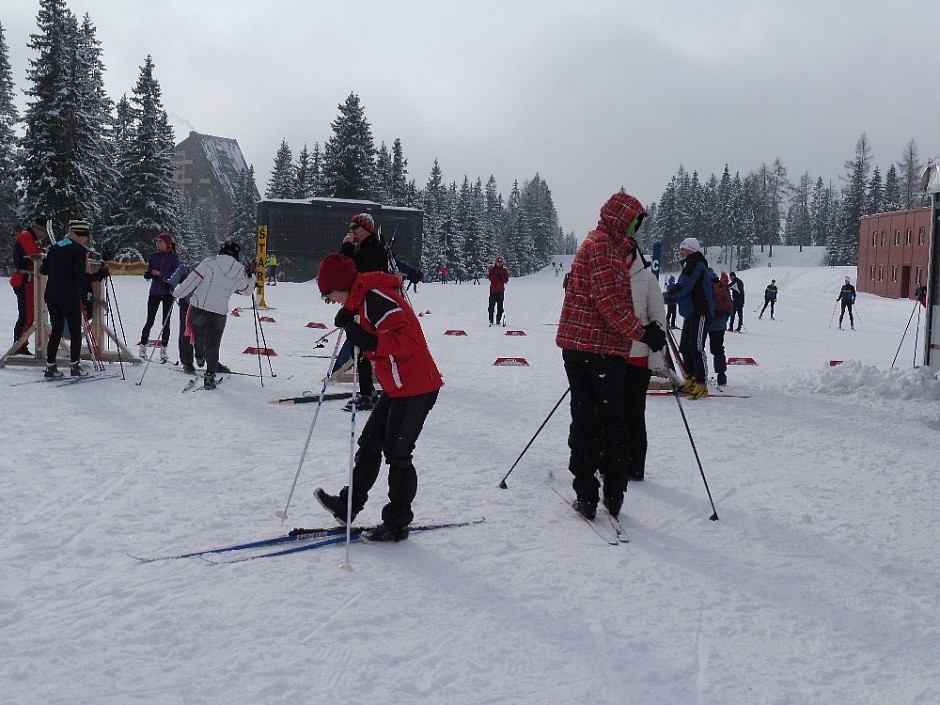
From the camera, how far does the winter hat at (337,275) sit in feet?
14.6

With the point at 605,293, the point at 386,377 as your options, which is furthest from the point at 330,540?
the point at 605,293

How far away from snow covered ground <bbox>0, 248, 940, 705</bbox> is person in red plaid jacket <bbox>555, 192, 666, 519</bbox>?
0.41m

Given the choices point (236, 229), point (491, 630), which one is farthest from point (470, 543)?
point (236, 229)

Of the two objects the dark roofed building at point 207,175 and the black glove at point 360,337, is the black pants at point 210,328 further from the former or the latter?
Answer: the dark roofed building at point 207,175

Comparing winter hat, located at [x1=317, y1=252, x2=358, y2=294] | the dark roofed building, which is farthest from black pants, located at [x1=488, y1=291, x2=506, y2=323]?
the dark roofed building

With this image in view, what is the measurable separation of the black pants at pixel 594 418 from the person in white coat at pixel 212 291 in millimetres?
5992

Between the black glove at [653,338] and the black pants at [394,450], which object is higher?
the black glove at [653,338]

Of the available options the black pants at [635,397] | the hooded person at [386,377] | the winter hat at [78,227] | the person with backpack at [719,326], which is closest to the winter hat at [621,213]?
the black pants at [635,397]

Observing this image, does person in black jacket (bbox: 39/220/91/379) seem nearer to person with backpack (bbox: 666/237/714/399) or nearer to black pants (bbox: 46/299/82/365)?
black pants (bbox: 46/299/82/365)

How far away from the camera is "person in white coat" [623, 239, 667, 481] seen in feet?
19.7

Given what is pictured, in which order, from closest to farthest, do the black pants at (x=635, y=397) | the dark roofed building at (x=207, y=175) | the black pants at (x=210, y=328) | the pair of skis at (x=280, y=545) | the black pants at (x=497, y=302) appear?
the pair of skis at (x=280, y=545)
the black pants at (x=635, y=397)
the black pants at (x=210, y=328)
the black pants at (x=497, y=302)
the dark roofed building at (x=207, y=175)

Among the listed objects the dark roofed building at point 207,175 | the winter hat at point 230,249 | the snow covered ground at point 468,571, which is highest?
the dark roofed building at point 207,175

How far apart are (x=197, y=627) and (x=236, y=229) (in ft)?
258

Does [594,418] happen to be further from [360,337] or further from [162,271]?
[162,271]
